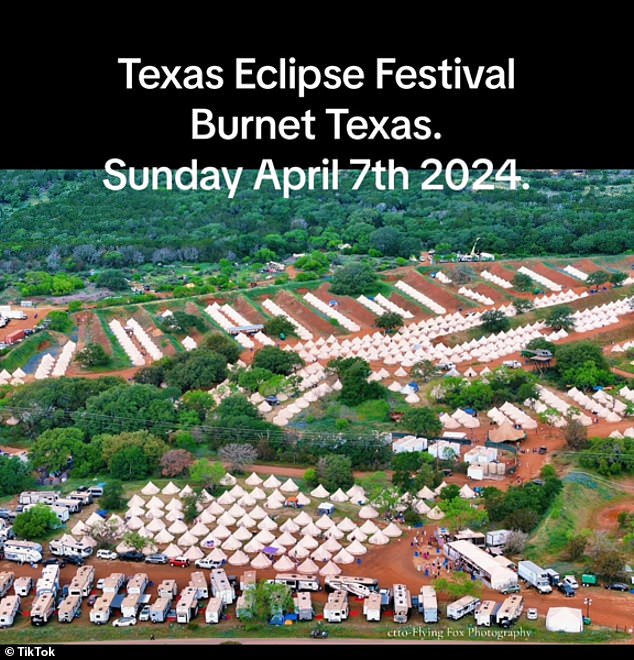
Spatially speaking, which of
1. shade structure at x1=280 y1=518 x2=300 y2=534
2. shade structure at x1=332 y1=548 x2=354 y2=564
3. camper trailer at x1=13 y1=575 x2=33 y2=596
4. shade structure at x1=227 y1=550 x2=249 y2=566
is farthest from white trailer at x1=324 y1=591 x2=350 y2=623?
camper trailer at x1=13 y1=575 x2=33 y2=596

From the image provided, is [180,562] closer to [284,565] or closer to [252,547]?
[252,547]

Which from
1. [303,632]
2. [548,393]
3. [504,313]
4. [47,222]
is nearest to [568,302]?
[504,313]

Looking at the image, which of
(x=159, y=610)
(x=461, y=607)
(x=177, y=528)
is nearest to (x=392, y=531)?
(x=461, y=607)

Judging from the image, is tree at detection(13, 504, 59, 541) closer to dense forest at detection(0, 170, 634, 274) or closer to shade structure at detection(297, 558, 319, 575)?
shade structure at detection(297, 558, 319, 575)

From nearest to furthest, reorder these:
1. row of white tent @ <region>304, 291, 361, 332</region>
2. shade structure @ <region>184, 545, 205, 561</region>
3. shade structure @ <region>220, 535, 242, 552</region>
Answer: shade structure @ <region>184, 545, 205, 561</region> → shade structure @ <region>220, 535, 242, 552</region> → row of white tent @ <region>304, 291, 361, 332</region>

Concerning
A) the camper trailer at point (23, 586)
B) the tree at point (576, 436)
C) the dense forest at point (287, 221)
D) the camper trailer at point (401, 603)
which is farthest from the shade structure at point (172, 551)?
the dense forest at point (287, 221)

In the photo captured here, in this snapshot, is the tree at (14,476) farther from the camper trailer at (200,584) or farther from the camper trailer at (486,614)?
the camper trailer at (486,614)
